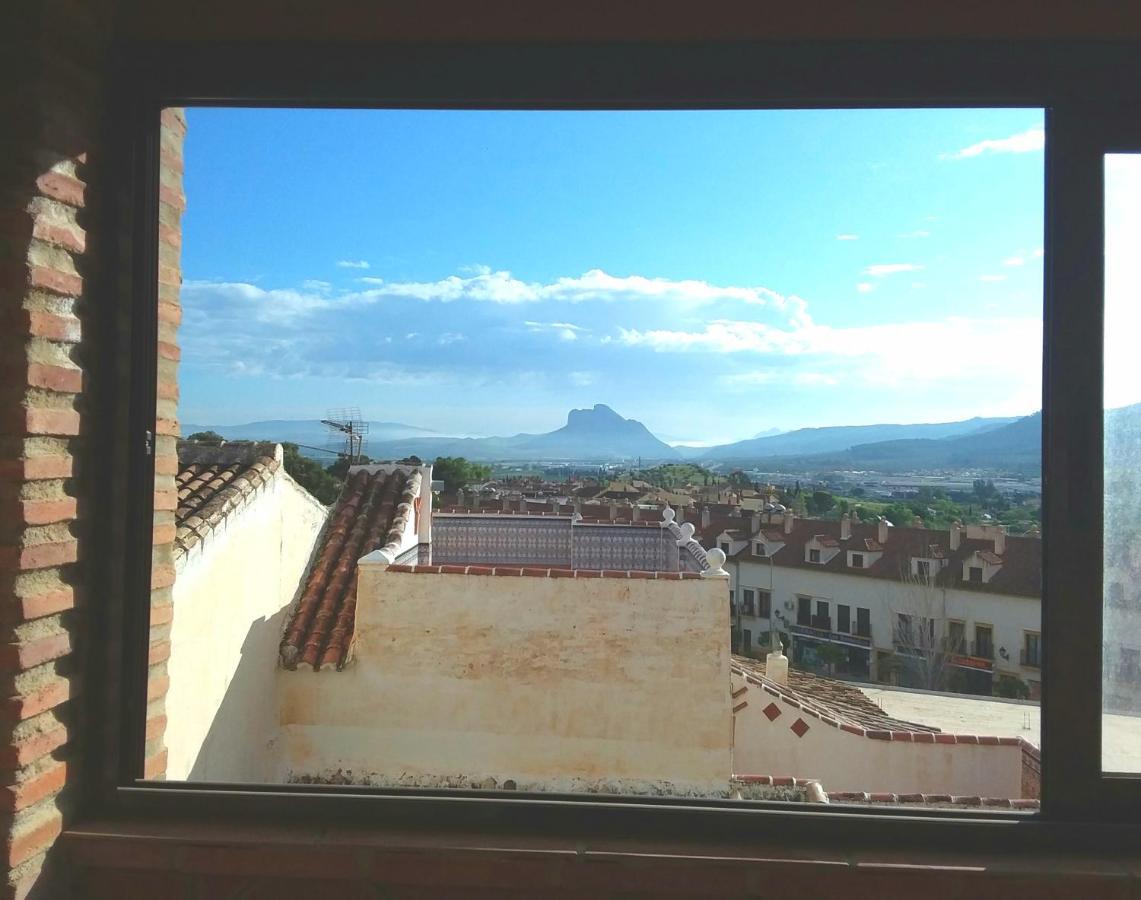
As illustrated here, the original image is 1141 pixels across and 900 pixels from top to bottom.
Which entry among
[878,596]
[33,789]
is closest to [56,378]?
[33,789]

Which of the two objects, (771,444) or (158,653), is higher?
(771,444)

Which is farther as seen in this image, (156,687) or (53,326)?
(156,687)

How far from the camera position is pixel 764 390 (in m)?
4.72

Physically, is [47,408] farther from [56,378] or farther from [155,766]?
[155,766]

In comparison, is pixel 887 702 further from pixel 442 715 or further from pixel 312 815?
pixel 312 815

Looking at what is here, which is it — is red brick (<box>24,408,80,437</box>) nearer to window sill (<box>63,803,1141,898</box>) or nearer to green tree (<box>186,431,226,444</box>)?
window sill (<box>63,803,1141,898</box>)

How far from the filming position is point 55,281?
1.10 m

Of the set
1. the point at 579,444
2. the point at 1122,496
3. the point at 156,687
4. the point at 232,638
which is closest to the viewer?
the point at 1122,496

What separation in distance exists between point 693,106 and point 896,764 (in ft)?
14.6

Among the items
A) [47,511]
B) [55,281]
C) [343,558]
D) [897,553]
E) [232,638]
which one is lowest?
[897,553]

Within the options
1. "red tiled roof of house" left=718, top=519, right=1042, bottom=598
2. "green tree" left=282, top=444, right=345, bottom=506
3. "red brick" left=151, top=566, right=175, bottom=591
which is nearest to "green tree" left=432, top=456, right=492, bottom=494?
"green tree" left=282, top=444, right=345, bottom=506

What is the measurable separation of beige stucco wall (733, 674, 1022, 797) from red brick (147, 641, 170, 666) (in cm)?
424

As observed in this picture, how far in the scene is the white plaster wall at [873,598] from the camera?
686 centimetres

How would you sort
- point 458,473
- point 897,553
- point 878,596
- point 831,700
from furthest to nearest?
point 458,473 < point 878,596 < point 897,553 < point 831,700
